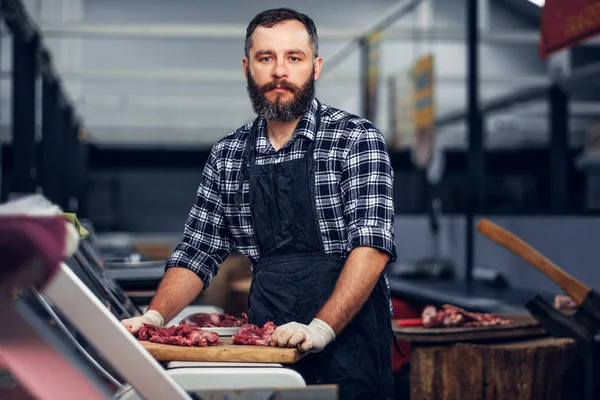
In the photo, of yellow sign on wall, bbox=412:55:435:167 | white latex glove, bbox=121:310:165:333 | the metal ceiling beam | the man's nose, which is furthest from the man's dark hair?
the metal ceiling beam

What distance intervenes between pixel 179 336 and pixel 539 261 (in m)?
1.70

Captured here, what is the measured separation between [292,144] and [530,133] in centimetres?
1437

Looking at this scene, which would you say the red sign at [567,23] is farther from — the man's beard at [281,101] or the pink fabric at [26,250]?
the pink fabric at [26,250]

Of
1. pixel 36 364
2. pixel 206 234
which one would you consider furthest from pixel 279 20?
pixel 36 364

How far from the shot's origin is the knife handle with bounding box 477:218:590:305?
10.7 ft

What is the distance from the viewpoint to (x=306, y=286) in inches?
96.8

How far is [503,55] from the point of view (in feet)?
40.7

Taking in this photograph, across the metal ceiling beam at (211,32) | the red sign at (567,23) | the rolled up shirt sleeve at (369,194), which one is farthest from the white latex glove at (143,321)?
the metal ceiling beam at (211,32)

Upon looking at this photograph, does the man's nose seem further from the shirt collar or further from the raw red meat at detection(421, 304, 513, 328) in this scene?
the raw red meat at detection(421, 304, 513, 328)

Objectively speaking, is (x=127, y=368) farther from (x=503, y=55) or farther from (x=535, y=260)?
(x=503, y=55)

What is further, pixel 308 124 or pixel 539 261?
pixel 539 261

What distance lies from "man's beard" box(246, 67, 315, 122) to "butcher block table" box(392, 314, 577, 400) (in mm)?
1038

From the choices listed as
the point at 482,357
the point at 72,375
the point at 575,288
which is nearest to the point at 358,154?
→ the point at 482,357

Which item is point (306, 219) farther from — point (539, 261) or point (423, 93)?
point (423, 93)
